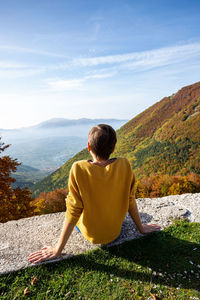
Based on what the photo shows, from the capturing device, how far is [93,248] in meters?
3.89

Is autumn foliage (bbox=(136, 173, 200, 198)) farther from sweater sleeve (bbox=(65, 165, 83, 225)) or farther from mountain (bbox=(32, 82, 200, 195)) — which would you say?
mountain (bbox=(32, 82, 200, 195))

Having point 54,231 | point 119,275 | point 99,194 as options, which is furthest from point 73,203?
point 54,231

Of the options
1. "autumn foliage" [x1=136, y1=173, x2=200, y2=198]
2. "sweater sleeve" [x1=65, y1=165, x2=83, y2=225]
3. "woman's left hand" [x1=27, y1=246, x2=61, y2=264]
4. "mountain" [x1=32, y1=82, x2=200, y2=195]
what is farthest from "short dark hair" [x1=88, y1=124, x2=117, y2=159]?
"mountain" [x1=32, y1=82, x2=200, y2=195]

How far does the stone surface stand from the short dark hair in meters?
2.20

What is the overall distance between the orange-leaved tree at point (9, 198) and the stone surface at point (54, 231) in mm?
8270

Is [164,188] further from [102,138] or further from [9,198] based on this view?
[102,138]

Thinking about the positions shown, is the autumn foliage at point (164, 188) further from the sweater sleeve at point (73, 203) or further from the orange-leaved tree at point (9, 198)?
the sweater sleeve at point (73, 203)

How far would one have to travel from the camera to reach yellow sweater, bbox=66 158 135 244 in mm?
2867

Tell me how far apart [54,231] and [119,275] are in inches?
86.4

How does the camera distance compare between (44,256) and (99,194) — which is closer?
(99,194)

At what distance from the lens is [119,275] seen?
3.23 m

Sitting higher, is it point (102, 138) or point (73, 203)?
point (102, 138)

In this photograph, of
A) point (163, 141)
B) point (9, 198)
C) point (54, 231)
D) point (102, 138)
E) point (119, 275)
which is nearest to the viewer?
point (102, 138)

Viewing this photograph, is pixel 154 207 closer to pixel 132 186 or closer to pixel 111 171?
pixel 132 186
